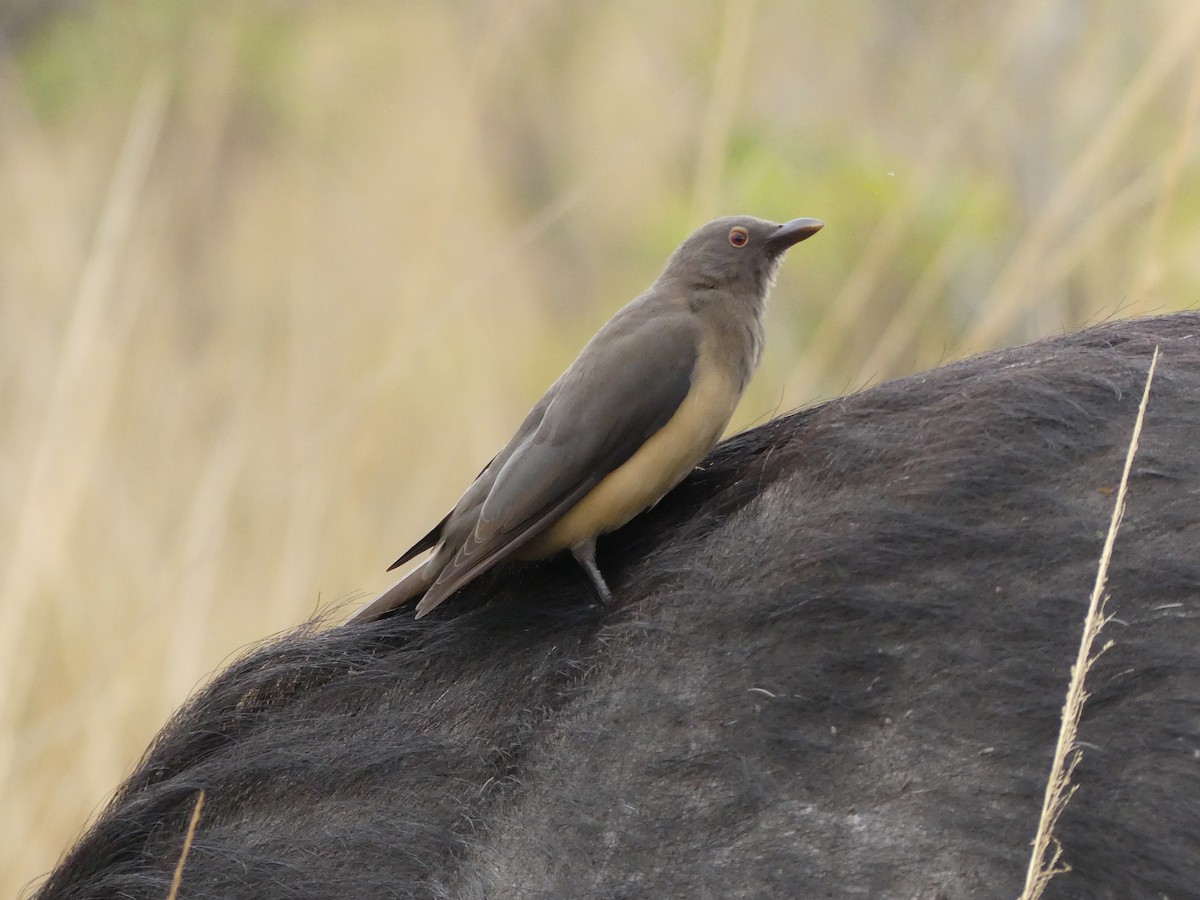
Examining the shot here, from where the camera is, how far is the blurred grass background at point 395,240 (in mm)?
3500

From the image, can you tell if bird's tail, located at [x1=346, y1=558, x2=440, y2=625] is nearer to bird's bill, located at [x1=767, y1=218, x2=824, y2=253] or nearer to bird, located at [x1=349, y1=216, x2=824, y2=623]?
bird, located at [x1=349, y1=216, x2=824, y2=623]

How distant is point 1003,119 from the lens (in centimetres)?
530

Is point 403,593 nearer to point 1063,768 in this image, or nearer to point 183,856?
point 183,856

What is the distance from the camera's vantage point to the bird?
73.2 inches

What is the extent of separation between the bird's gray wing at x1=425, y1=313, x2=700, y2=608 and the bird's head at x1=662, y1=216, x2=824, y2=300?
6.0 inches

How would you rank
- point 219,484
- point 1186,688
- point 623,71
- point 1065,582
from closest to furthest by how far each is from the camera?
1. point 1186,688
2. point 1065,582
3. point 219,484
4. point 623,71

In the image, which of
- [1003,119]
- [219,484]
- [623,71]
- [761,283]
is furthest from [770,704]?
[623,71]

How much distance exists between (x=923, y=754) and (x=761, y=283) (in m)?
1.11

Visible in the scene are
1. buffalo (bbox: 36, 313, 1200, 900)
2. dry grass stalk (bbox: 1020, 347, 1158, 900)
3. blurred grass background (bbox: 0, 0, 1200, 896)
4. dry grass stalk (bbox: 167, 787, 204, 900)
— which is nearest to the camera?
dry grass stalk (bbox: 1020, 347, 1158, 900)

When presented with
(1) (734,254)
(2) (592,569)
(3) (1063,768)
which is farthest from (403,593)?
(3) (1063,768)

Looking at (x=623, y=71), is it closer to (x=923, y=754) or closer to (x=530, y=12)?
(x=530, y=12)

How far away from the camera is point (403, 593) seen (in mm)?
1884

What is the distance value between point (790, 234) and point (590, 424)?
516mm

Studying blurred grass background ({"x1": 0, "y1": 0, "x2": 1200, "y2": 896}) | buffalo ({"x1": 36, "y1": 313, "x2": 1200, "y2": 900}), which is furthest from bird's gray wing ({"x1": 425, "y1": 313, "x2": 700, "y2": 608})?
blurred grass background ({"x1": 0, "y1": 0, "x2": 1200, "y2": 896})
